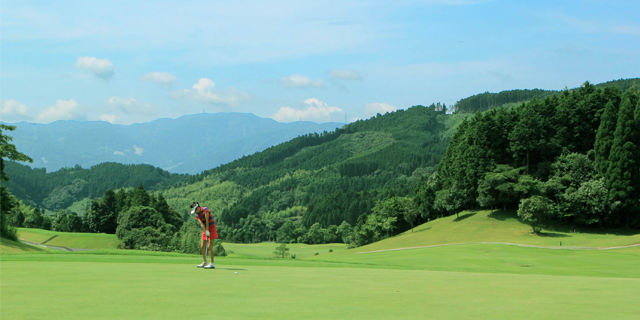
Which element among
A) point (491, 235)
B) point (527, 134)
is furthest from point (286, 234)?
point (527, 134)

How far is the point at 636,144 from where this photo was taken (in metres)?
66.2

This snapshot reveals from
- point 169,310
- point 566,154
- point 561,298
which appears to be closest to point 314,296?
point 169,310

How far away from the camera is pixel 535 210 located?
66.4 m

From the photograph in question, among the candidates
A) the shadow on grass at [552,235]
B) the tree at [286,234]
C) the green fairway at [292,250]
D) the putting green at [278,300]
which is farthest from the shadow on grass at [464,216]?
the tree at [286,234]

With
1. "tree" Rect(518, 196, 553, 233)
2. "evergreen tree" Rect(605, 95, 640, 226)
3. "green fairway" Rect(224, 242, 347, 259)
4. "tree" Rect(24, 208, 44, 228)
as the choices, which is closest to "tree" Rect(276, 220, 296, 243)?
"green fairway" Rect(224, 242, 347, 259)

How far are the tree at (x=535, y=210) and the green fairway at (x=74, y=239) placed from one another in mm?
72673

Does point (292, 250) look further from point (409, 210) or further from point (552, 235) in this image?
point (552, 235)

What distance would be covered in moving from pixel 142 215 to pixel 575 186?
71356 millimetres

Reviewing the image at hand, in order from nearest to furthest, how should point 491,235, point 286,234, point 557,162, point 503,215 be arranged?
point 491,235 → point 557,162 → point 503,215 → point 286,234

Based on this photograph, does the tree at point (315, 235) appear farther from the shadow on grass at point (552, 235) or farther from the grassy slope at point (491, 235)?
the shadow on grass at point (552, 235)

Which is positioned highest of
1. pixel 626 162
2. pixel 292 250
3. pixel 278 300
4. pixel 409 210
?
pixel 626 162

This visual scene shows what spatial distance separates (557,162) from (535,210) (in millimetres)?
12817

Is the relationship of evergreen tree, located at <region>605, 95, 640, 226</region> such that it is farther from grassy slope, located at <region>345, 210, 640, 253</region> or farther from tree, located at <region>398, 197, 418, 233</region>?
tree, located at <region>398, 197, 418, 233</region>

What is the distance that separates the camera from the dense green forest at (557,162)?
6619 centimetres
